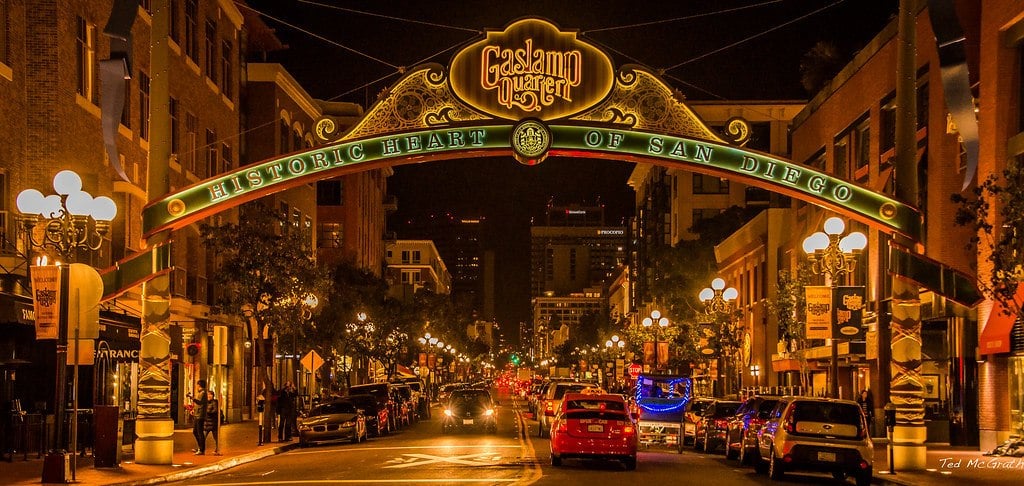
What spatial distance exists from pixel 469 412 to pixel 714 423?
10274 mm

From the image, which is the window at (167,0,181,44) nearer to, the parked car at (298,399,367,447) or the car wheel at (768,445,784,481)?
the parked car at (298,399,367,447)

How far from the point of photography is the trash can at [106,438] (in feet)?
84.8

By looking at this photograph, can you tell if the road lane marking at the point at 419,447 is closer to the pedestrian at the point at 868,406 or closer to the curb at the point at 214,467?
the curb at the point at 214,467

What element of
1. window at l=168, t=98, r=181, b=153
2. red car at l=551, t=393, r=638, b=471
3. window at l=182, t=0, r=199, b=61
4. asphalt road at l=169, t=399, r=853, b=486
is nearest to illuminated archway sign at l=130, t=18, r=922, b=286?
red car at l=551, t=393, r=638, b=471

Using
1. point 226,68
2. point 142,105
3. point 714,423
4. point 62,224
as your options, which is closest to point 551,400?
point 714,423

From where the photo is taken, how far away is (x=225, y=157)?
2066 inches

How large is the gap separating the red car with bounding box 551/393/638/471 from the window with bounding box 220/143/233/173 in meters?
29.4

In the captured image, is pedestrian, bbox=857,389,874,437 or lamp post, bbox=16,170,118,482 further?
pedestrian, bbox=857,389,874,437

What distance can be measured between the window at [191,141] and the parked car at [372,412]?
11.0m

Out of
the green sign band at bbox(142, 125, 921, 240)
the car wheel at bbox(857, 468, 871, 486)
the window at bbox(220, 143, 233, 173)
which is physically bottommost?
the car wheel at bbox(857, 468, 871, 486)

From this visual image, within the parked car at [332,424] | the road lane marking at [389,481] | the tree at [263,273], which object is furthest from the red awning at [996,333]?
the tree at [263,273]

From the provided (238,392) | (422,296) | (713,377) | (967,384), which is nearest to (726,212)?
(713,377)

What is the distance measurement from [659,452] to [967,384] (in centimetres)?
891

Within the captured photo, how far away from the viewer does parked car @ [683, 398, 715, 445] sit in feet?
119
